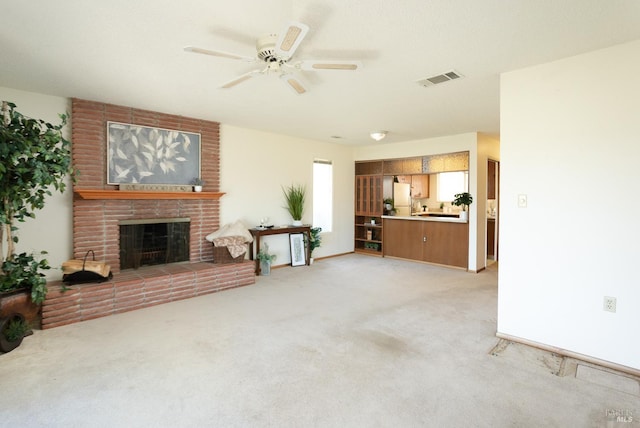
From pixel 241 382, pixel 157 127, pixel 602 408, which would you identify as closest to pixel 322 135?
pixel 157 127

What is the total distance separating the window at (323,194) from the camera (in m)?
6.86

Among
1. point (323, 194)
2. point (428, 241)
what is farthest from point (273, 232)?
point (428, 241)

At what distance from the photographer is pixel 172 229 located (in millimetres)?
4730

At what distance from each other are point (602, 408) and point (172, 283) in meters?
4.15

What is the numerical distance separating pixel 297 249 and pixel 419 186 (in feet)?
12.0

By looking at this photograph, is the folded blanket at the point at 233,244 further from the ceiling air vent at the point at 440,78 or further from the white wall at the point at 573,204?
the white wall at the point at 573,204

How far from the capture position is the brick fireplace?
11.4 feet

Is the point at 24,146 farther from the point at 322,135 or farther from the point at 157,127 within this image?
the point at 322,135

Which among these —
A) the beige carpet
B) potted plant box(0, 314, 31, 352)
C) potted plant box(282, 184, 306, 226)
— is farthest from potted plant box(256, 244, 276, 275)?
A: potted plant box(0, 314, 31, 352)

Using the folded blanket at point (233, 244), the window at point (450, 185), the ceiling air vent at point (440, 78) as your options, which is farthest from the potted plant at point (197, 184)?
the window at point (450, 185)

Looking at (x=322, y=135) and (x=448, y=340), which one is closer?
(x=448, y=340)

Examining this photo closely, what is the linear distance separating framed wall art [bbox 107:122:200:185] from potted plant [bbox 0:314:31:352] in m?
1.88

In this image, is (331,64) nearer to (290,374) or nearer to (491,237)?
(290,374)

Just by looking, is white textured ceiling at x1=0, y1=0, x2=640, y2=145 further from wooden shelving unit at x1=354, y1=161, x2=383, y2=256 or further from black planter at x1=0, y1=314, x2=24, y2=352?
wooden shelving unit at x1=354, y1=161, x2=383, y2=256
